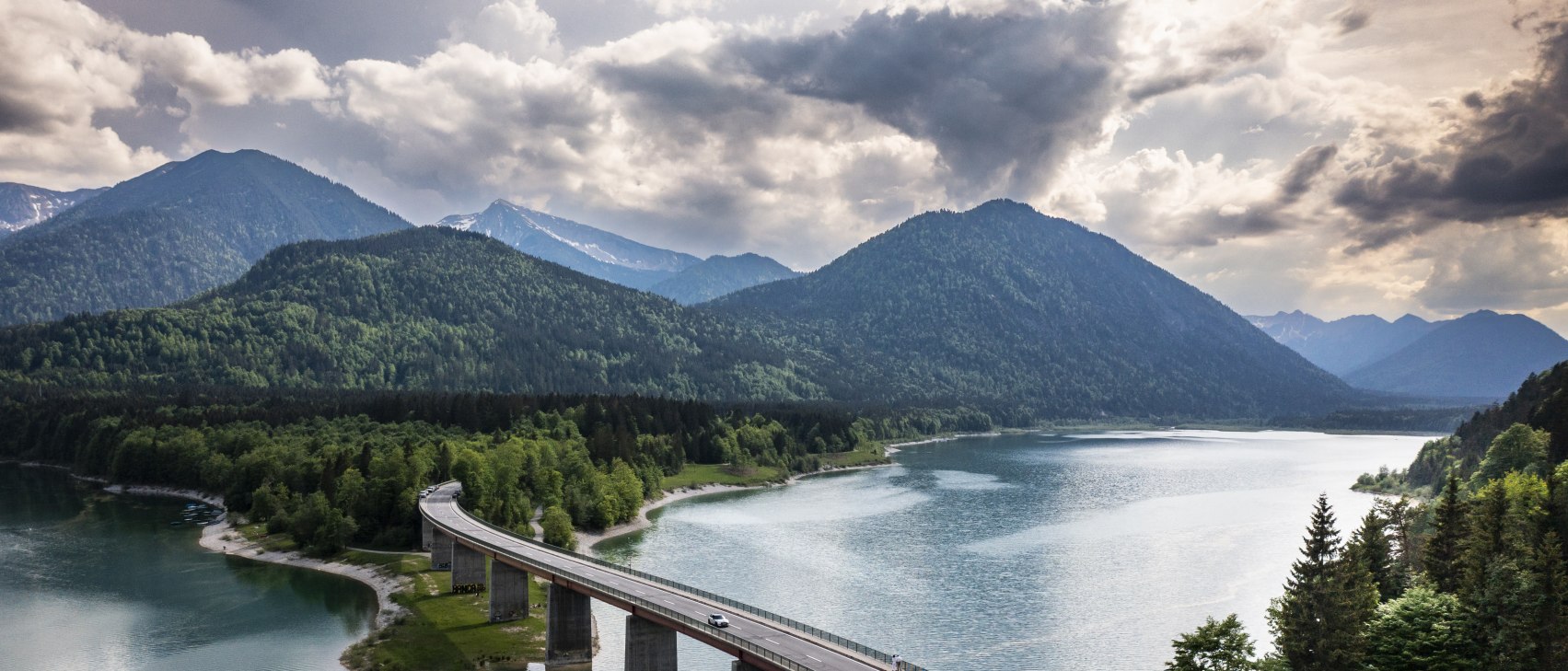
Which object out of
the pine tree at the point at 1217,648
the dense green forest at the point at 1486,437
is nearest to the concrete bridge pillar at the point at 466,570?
the pine tree at the point at 1217,648

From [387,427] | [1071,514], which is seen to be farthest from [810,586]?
[387,427]

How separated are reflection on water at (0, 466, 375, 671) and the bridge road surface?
12.4 m

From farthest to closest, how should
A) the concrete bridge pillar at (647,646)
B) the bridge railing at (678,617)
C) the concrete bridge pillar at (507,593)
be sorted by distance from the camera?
the concrete bridge pillar at (507,593)
the concrete bridge pillar at (647,646)
the bridge railing at (678,617)

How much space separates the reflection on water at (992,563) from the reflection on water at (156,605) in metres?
26.4

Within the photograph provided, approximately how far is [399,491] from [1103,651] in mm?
87470

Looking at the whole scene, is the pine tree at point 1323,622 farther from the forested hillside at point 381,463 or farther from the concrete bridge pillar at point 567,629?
the forested hillside at point 381,463

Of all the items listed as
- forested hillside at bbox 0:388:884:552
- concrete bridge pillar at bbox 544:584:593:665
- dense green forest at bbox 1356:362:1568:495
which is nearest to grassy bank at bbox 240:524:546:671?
concrete bridge pillar at bbox 544:584:593:665

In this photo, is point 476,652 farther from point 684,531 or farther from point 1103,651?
point 684,531

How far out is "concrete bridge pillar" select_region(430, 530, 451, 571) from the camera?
102625mm

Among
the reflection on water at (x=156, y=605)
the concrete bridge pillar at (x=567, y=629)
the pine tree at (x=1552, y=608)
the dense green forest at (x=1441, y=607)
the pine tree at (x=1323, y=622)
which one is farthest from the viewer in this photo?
the reflection on water at (x=156, y=605)

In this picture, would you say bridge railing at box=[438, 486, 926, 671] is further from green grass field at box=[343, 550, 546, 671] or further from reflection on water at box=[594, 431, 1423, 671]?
green grass field at box=[343, 550, 546, 671]

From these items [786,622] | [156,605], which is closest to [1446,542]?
[786,622]

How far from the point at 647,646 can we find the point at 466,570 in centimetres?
3866

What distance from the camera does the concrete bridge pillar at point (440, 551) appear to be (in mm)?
102625
